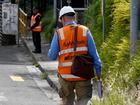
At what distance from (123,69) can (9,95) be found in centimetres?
285

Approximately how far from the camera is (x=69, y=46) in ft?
24.6

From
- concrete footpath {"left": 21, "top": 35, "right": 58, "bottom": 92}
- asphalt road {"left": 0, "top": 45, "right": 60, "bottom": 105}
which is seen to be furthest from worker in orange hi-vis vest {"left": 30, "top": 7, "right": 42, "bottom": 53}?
asphalt road {"left": 0, "top": 45, "right": 60, "bottom": 105}

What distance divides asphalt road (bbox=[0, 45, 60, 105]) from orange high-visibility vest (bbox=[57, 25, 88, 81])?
14.1ft

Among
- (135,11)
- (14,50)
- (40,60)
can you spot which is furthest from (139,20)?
(14,50)

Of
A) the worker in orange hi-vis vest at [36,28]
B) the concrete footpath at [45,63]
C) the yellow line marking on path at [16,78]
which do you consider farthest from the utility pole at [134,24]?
the worker in orange hi-vis vest at [36,28]

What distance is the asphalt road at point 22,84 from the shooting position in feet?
40.0

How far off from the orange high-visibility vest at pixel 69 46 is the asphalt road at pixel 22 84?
14.1 ft

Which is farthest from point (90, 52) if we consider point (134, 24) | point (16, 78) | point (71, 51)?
point (16, 78)

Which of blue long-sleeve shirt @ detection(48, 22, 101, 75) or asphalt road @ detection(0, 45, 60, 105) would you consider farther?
asphalt road @ detection(0, 45, 60, 105)

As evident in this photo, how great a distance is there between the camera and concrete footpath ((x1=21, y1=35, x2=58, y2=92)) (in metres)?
14.9

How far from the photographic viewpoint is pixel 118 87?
31.3 feet

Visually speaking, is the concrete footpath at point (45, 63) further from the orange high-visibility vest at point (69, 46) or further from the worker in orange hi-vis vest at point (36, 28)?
the orange high-visibility vest at point (69, 46)

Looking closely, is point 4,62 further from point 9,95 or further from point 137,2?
point 137,2

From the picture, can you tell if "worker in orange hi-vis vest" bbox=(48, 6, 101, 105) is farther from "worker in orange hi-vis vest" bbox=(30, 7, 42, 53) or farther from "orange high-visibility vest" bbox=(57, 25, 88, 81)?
"worker in orange hi-vis vest" bbox=(30, 7, 42, 53)
